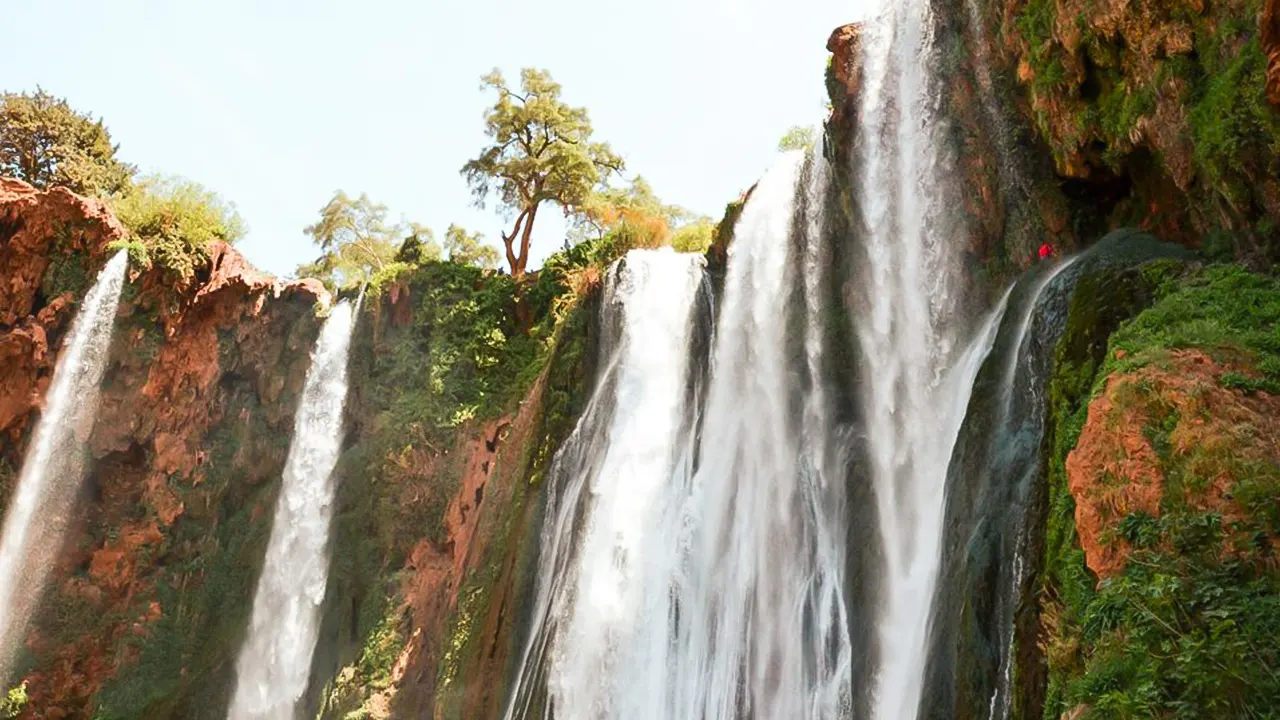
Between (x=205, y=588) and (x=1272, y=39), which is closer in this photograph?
(x=1272, y=39)

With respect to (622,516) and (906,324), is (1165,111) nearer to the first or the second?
(906,324)

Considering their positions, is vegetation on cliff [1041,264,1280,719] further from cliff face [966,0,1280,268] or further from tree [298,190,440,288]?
tree [298,190,440,288]

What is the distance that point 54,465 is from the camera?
21031 millimetres

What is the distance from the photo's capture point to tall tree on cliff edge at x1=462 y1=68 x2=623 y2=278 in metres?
26.4

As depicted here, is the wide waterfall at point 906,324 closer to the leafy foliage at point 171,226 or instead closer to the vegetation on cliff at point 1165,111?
the vegetation on cliff at point 1165,111

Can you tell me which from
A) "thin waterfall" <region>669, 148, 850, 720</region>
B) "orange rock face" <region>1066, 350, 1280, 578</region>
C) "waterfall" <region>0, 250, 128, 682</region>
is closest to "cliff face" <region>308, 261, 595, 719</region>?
"thin waterfall" <region>669, 148, 850, 720</region>

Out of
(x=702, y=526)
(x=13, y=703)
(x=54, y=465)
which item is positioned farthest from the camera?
(x=54, y=465)

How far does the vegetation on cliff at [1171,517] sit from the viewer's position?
15.3 feet

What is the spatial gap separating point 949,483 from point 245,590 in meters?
18.1

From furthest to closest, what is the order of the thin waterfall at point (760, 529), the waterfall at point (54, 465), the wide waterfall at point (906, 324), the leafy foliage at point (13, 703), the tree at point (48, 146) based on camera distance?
the tree at point (48, 146) < the waterfall at point (54, 465) < the leafy foliage at point (13, 703) < the thin waterfall at point (760, 529) < the wide waterfall at point (906, 324)

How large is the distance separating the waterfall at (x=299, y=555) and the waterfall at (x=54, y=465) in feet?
15.1

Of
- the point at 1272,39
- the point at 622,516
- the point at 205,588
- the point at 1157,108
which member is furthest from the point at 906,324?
the point at 205,588

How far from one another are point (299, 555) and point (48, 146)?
48.7 ft

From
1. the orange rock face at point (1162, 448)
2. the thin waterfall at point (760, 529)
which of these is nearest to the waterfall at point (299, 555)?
the thin waterfall at point (760, 529)
